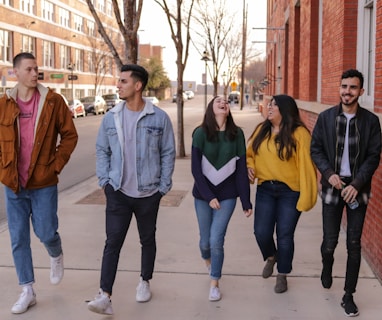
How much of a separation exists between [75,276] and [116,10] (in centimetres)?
583

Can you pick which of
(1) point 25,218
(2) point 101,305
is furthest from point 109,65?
(2) point 101,305

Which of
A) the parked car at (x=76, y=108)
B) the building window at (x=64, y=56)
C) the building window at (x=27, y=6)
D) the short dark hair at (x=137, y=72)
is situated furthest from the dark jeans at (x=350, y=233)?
the building window at (x=64, y=56)

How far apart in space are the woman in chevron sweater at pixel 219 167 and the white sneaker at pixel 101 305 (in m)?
0.91

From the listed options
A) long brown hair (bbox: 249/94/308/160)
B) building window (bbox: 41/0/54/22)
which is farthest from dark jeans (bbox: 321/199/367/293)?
building window (bbox: 41/0/54/22)

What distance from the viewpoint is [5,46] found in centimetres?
4562

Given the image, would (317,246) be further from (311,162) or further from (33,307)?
(33,307)

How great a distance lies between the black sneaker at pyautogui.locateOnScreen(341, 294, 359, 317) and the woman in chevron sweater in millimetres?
1010

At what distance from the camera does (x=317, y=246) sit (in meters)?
6.97

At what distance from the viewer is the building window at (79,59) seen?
2547 inches

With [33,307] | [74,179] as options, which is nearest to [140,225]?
[33,307]

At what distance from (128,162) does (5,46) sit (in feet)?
144

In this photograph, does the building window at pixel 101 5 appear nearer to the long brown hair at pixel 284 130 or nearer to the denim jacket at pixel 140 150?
the long brown hair at pixel 284 130

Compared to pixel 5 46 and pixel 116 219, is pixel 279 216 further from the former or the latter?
pixel 5 46

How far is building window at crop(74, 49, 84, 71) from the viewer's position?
212 ft
